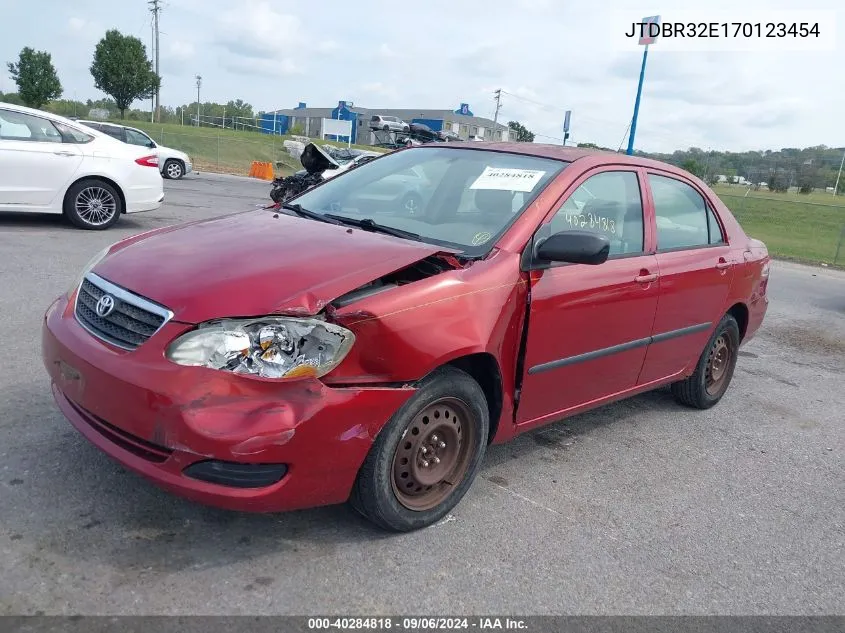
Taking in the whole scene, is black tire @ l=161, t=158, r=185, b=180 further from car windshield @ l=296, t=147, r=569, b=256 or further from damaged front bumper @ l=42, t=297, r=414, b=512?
damaged front bumper @ l=42, t=297, r=414, b=512

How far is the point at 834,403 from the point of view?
563 centimetres

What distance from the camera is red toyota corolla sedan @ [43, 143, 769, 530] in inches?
100

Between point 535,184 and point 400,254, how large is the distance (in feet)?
3.21

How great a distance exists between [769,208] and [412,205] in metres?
25.0

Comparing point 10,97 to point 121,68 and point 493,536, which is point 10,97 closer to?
point 121,68

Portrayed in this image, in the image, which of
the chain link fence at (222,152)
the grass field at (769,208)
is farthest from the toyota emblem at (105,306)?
the chain link fence at (222,152)

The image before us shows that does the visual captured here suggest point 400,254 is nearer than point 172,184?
Yes

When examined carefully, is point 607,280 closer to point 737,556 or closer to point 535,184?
point 535,184

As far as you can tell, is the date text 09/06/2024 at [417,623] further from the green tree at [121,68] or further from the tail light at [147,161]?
the green tree at [121,68]

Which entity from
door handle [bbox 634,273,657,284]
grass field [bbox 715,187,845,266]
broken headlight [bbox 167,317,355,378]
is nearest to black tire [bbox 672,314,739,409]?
door handle [bbox 634,273,657,284]

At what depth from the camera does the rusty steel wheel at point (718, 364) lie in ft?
16.6

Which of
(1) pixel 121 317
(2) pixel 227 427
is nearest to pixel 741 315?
(2) pixel 227 427

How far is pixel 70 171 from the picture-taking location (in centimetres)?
904

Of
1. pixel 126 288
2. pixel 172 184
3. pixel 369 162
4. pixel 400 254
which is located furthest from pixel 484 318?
pixel 172 184
